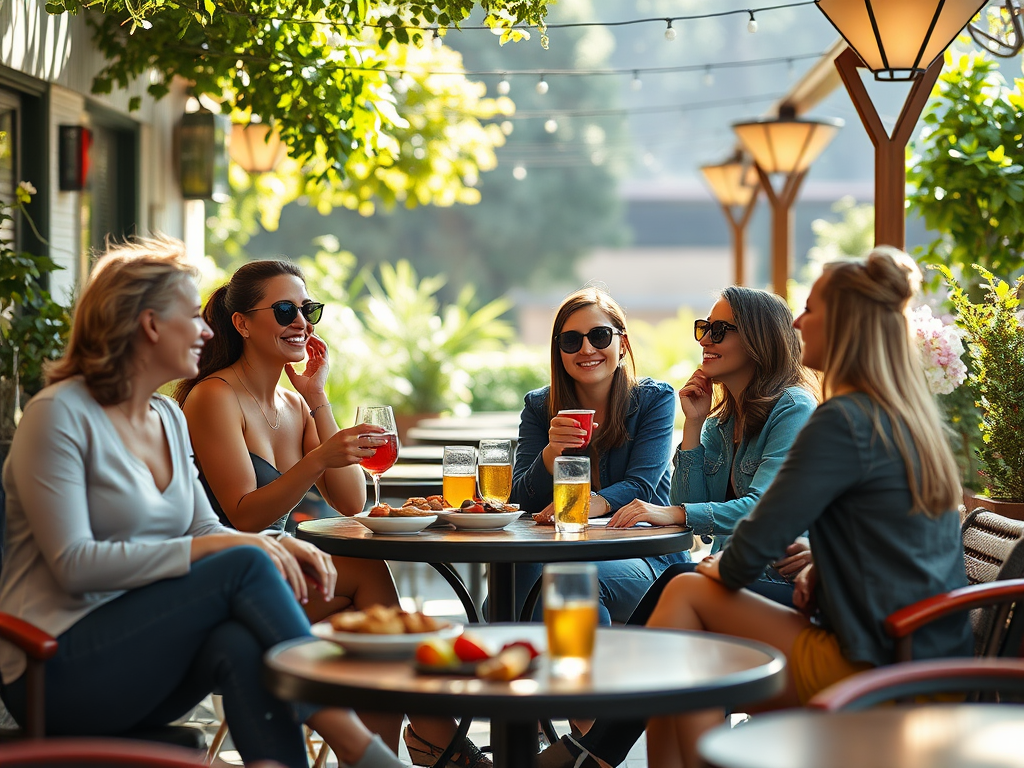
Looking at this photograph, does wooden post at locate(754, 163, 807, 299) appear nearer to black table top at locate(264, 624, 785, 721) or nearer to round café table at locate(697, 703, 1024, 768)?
black table top at locate(264, 624, 785, 721)

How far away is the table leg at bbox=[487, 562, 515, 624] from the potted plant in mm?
2143

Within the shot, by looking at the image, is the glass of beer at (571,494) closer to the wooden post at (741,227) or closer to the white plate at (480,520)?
the white plate at (480,520)

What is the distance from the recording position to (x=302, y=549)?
2541mm

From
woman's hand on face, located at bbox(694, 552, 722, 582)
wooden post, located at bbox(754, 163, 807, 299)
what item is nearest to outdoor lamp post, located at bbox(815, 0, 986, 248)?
woman's hand on face, located at bbox(694, 552, 722, 582)

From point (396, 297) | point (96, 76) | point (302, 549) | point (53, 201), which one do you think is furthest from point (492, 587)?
point (396, 297)

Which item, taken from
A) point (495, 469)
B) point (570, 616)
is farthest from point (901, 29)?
point (570, 616)

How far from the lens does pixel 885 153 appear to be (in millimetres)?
4605

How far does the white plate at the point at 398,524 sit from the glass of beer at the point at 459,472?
0.86 ft

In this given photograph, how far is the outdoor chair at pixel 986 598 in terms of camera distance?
93.0 inches

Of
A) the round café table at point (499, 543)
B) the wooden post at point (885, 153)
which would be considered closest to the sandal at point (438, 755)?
the round café table at point (499, 543)

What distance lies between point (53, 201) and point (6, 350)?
3.76 ft

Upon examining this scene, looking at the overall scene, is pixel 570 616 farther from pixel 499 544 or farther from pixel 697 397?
pixel 697 397

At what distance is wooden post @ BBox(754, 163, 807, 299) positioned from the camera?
8.74 m

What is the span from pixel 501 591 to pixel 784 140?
5413 mm
